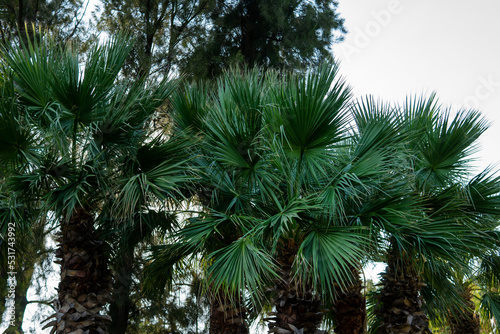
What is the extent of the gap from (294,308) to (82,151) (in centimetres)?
331

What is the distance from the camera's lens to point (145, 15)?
46.0ft

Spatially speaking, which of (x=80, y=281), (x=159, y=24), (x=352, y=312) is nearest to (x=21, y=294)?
(x=80, y=281)

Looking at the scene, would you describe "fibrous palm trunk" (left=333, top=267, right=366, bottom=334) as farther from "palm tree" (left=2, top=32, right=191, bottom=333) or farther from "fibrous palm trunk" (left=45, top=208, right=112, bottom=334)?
"fibrous palm trunk" (left=45, top=208, right=112, bottom=334)

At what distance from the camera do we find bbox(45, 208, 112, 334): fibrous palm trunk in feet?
23.1

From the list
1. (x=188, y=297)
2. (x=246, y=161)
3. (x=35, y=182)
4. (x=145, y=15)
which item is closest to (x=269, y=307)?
(x=188, y=297)

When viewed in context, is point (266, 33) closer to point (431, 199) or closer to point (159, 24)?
point (159, 24)

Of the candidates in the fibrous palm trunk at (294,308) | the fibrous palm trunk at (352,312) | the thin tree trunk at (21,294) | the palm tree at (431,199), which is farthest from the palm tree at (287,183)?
the thin tree trunk at (21,294)

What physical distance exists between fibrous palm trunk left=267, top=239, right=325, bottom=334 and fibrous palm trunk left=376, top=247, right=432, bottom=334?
151 cm

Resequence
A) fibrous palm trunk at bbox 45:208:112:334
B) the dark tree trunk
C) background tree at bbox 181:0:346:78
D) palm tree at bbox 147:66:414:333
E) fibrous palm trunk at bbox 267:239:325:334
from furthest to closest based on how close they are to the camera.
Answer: background tree at bbox 181:0:346:78 < the dark tree trunk < fibrous palm trunk at bbox 45:208:112:334 < fibrous palm trunk at bbox 267:239:325:334 < palm tree at bbox 147:66:414:333

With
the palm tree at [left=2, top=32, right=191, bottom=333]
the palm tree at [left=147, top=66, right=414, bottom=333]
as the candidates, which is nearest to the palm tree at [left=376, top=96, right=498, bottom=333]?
the palm tree at [left=147, top=66, right=414, bottom=333]

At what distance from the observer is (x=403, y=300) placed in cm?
788

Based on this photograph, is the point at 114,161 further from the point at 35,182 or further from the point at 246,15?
the point at 246,15

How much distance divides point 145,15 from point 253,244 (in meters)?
9.39

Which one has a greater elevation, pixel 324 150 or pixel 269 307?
pixel 324 150
